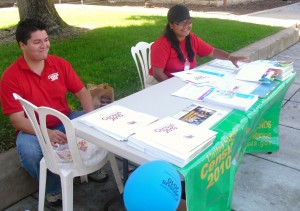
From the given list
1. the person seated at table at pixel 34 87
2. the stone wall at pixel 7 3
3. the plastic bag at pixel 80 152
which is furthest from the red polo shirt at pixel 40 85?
the stone wall at pixel 7 3

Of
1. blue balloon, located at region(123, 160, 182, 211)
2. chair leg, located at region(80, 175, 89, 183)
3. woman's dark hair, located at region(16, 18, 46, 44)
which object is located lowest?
chair leg, located at region(80, 175, 89, 183)

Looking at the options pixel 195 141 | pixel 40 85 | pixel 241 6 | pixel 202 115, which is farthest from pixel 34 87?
pixel 241 6

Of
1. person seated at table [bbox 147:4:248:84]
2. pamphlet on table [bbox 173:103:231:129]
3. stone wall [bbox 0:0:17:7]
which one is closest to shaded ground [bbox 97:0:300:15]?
stone wall [bbox 0:0:17:7]

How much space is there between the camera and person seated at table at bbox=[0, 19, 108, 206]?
235 centimetres

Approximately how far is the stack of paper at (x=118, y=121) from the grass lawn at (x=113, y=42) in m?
1.25

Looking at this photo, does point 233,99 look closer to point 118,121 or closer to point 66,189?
point 118,121

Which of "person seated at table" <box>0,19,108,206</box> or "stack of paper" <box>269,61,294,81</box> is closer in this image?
"person seated at table" <box>0,19,108,206</box>

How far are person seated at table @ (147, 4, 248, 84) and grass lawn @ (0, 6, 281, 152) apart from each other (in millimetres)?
902

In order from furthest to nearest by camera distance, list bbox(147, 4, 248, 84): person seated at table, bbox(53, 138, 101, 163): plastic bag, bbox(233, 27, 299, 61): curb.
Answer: bbox(233, 27, 299, 61): curb → bbox(147, 4, 248, 84): person seated at table → bbox(53, 138, 101, 163): plastic bag

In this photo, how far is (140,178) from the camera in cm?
140

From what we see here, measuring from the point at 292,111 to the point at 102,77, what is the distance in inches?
99.2

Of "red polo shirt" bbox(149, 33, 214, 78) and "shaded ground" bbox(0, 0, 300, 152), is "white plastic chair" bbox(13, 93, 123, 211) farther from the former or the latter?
"red polo shirt" bbox(149, 33, 214, 78)

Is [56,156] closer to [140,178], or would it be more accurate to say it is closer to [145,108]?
[145,108]

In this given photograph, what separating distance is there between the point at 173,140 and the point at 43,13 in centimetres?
588
